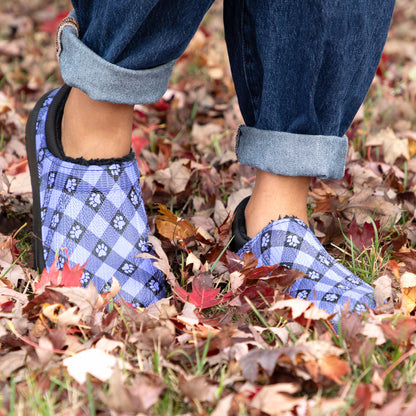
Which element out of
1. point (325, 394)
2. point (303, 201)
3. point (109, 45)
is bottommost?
point (325, 394)

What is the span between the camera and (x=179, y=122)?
2.10 meters

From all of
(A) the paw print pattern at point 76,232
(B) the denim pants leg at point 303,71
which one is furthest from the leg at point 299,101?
(A) the paw print pattern at point 76,232

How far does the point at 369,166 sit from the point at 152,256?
36.7 inches

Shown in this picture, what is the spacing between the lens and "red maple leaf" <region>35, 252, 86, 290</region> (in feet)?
3.17

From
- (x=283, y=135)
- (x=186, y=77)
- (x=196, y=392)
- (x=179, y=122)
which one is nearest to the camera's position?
(x=196, y=392)

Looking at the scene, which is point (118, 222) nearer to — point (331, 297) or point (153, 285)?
point (153, 285)

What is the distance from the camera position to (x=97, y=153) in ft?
3.44

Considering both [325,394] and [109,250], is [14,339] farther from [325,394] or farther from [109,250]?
[325,394]

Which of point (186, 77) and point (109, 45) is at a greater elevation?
point (109, 45)

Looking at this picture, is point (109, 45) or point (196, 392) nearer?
Result: point (196, 392)

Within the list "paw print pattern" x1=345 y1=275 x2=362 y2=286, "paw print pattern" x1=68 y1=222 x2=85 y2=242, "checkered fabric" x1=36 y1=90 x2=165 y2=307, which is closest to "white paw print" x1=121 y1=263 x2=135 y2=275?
"checkered fabric" x1=36 y1=90 x2=165 y2=307

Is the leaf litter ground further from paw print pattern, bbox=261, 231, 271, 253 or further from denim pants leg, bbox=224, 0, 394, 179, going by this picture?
denim pants leg, bbox=224, 0, 394, 179

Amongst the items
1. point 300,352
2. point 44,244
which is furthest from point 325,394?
point 44,244

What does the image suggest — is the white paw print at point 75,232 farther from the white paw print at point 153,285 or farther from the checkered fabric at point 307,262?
the checkered fabric at point 307,262
